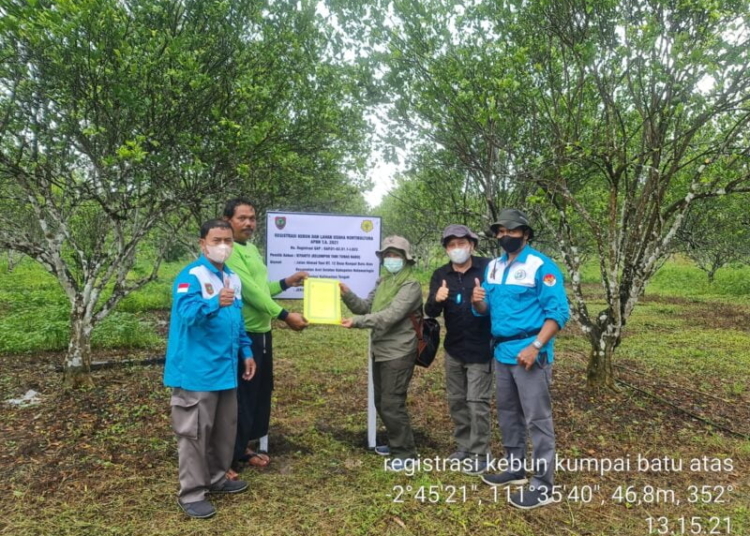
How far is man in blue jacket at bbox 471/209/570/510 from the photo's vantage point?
4062 millimetres

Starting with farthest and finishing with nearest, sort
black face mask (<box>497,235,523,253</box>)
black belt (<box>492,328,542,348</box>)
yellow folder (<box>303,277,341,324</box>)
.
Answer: yellow folder (<box>303,277,341,324</box>) → black face mask (<box>497,235,523,253</box>) → black belt (<box>492,328,542,348</box>)

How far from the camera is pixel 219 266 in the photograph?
4121 mm

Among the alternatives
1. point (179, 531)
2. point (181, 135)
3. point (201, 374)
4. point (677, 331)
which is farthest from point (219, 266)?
point (677, 331)

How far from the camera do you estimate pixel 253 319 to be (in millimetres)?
4730

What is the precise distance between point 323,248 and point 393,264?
90 centimetres

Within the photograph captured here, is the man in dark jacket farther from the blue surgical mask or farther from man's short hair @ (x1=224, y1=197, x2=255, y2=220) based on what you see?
man's short hair @ (x1=224, y1=197, x2=255, y2=220)

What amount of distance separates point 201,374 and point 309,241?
2022 mm

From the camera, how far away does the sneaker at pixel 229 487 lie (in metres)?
4.20

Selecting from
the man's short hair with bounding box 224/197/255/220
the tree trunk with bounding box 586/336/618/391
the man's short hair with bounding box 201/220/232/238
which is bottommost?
the tree trunk with bounding box 586/336/618/391

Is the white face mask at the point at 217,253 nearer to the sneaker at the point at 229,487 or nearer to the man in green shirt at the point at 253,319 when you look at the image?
the man in green shirt at the point at 253,319

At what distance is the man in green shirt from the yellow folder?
0.13 m

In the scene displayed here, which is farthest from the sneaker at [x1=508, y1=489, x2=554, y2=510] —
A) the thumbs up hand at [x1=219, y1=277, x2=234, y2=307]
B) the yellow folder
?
the thumbs up hand at [x1=219, y1=277, x2=234, y2=307]

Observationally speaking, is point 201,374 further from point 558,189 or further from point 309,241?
point 558,189

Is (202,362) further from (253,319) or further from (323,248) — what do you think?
(323,248)
